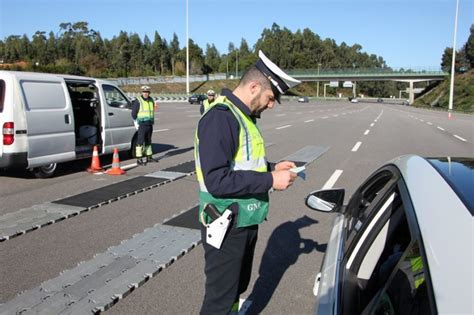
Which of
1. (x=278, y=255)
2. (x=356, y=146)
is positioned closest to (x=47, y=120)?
(x=278, y=255)

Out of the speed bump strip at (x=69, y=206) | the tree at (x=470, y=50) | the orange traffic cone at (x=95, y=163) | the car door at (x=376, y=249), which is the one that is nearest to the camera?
the car door at (x=376, y=249)

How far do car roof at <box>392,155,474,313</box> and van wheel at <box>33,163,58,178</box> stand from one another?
26.3ft

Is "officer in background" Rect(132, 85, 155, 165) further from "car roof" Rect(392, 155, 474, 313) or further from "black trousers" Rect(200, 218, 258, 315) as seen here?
"car roof" Rect(392, 155, 474, 313)

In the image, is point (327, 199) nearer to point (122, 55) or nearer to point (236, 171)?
point (236, 171)

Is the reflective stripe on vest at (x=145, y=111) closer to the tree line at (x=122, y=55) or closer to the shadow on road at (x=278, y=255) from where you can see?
the shadow on road at (x=278, y=255)

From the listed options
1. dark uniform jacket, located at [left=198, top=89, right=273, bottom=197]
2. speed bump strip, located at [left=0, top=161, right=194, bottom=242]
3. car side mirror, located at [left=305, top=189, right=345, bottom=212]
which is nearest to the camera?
dark uniform jacket, located at [left=198, top=89, right=273, bottom=197]

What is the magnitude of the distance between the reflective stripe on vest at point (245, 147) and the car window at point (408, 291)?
3.17 feet

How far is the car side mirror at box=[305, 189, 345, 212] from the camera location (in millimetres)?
2993

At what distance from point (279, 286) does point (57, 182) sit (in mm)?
5745

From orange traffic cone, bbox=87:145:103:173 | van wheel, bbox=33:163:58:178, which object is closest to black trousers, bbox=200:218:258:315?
van wheel, bbox=33:163:58:178

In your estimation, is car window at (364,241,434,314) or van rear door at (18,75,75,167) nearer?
car window at (364,241,434,314)

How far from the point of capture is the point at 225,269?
2367mm

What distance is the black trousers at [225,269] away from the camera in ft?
7.75

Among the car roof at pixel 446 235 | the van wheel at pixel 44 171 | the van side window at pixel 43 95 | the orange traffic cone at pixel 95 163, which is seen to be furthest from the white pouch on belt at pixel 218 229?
the orange traffic cone at pixel 95 163
